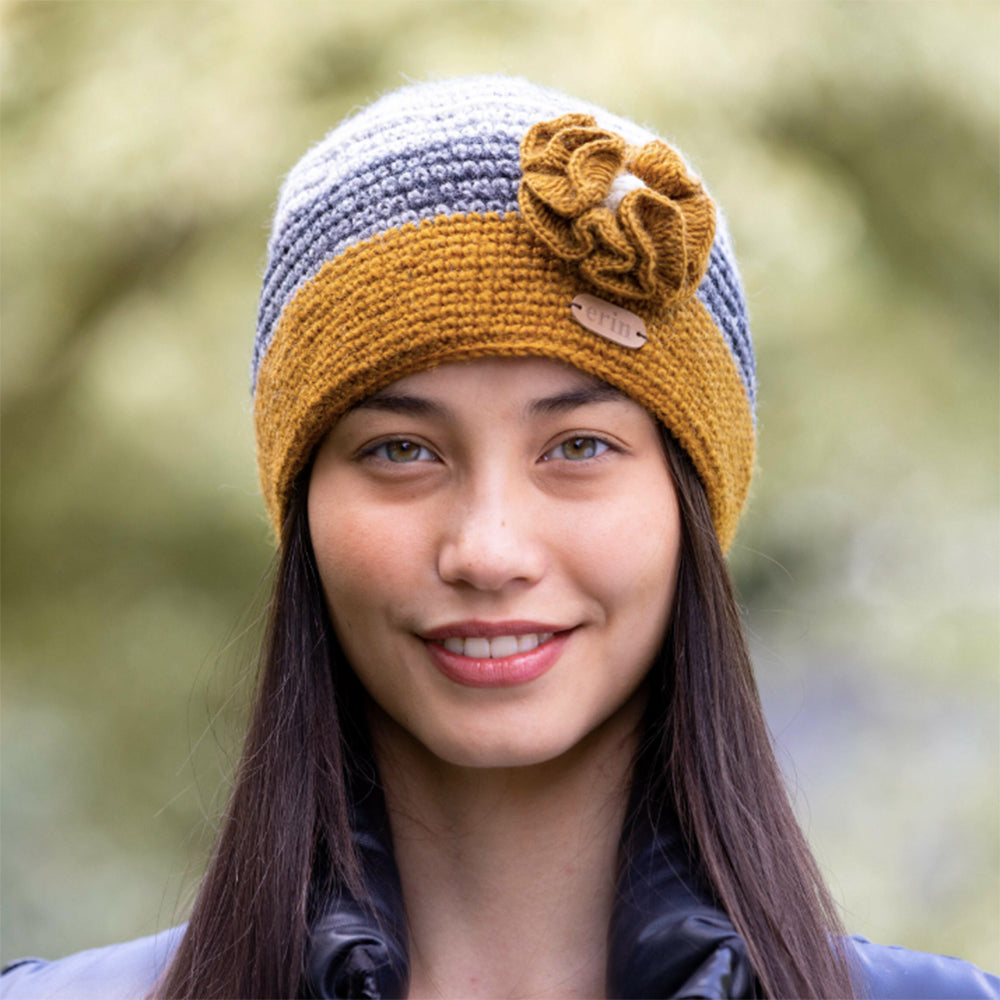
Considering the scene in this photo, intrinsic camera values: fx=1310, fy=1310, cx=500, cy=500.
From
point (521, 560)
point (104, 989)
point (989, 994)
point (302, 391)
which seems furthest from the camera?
point (104, 989)

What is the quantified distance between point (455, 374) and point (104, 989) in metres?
1.24

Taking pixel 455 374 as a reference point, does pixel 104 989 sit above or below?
below

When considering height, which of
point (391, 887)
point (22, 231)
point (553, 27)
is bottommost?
point (391, 887)

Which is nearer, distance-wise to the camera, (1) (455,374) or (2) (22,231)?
(1) (455,374)

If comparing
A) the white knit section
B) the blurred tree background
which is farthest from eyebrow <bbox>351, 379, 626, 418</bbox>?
the blurred tree background

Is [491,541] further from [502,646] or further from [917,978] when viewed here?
[917,978]

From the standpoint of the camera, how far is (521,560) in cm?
166

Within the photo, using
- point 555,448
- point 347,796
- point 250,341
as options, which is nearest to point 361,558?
point 555,448

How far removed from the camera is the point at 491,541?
1.65 metres

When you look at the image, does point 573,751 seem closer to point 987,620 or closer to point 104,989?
point 104,989

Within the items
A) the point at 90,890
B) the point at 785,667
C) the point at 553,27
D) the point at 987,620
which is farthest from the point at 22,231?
the point at 987,620

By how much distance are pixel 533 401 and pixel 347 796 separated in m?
0.67

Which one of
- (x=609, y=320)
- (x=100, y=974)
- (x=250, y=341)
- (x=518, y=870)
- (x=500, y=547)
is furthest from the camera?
(x=250, y=341)

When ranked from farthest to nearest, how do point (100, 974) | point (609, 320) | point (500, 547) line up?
1. point (100, 974)
2. point (609, 320)
3. point (500, 547)
